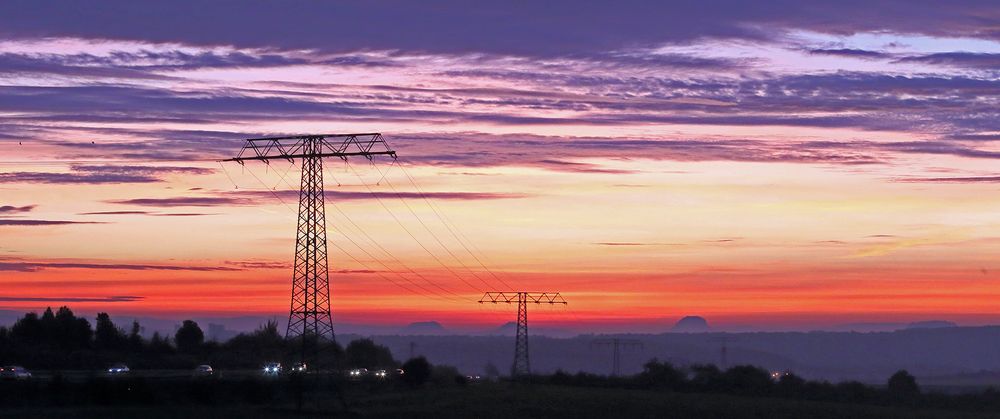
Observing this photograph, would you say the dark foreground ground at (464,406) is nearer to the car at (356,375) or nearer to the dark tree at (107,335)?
the car at (356,375)

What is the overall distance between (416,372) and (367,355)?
150ft

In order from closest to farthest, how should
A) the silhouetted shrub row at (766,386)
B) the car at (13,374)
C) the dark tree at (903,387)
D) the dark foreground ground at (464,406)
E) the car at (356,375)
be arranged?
the dark foreground ground at (464,406)
the car at (13,374)
the car at (356,375)
the silhouetted shrub row at (766,386)
the dark tree at (903,387)

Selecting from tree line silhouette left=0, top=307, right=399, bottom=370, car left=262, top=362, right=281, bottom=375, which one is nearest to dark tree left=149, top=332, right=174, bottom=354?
tree line silhouette left=0, top=307, right=399, bottom=370

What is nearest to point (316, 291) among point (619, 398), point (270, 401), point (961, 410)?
point (270, 401)

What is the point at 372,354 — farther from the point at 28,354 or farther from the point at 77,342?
the point at 28,354

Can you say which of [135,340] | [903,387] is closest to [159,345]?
[135,340]

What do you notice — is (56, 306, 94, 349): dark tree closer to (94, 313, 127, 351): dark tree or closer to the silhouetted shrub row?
(94, 313, 127, 351): dark tree

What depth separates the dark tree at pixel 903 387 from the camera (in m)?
121

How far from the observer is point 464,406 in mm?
89312

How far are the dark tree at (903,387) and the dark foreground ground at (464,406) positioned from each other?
1590 centimetres

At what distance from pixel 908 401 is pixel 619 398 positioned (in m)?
29.3

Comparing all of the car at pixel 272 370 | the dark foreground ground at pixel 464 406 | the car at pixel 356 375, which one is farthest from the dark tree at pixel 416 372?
the car at pixel 272 370

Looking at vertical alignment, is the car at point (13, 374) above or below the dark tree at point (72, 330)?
below

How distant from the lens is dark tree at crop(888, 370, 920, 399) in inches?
4770
